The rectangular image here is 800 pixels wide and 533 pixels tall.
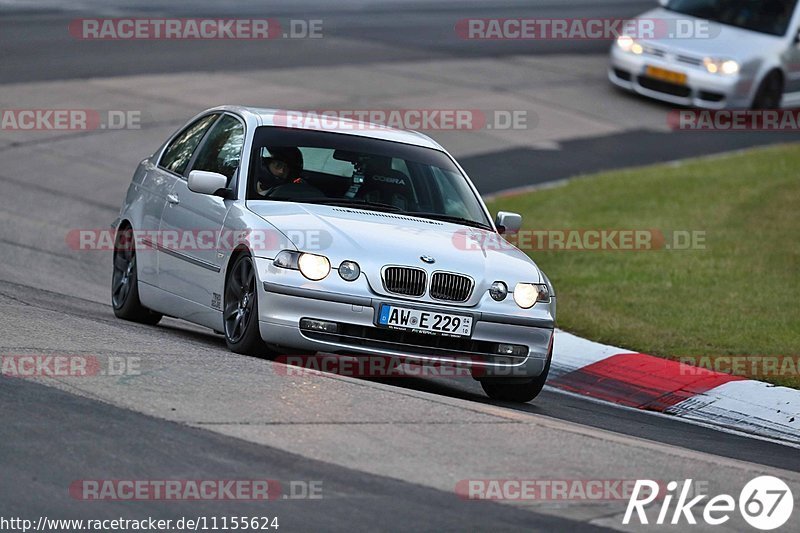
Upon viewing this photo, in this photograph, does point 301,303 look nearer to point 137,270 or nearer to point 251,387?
point 251,387

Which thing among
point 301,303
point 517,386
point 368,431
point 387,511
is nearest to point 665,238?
point 517,386

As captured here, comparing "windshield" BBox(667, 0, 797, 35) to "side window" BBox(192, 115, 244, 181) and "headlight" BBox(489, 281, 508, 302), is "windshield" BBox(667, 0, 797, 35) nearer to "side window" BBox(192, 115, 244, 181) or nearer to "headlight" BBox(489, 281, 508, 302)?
"side window" BBox(192, 115, 244, 181)

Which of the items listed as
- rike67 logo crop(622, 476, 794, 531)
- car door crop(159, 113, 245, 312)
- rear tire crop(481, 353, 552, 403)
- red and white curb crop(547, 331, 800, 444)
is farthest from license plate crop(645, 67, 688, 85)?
rike67 logo crop(622, 476, 794, 531)

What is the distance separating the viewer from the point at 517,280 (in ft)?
29.1

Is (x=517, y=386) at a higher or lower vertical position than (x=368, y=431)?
lower

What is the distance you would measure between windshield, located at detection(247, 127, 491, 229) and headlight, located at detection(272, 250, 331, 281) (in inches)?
33.2

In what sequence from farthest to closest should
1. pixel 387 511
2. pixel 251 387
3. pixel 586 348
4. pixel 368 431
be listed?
1. pixel 586 348
2. pixel 251 387
3. pixel 368 431
4. pixel 387 511

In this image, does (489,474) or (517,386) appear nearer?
(489,474)

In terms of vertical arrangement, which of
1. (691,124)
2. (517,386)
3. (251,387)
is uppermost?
(251,387)

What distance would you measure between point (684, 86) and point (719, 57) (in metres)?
0.65

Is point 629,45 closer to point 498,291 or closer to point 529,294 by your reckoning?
point 529,294

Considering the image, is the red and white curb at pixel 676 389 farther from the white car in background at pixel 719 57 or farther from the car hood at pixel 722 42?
the car hood at pixel 722 42

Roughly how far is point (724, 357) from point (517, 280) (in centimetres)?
286

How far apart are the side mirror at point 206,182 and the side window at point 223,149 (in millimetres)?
341
